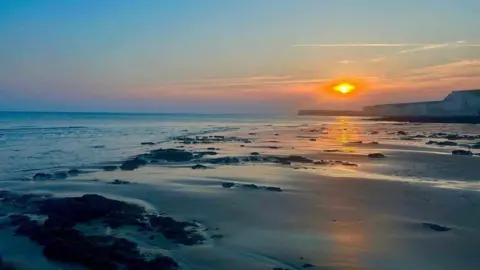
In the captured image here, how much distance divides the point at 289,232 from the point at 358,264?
84.4 inches

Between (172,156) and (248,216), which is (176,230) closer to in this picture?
(248,216)

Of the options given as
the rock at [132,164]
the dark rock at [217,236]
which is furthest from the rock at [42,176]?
the dark rock at [217,236]

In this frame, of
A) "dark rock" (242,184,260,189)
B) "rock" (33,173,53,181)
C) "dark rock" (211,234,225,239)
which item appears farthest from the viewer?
"rock" (33,173,53,181)

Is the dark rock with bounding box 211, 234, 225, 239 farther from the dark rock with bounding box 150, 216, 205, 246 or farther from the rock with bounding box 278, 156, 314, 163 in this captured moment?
the rock with bounding box 278, 156, 314, 163

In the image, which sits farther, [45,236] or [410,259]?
[45,236]

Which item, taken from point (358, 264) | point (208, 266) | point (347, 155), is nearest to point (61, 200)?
point (208, 266)

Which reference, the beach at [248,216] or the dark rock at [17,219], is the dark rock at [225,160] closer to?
the beach at [248,216]

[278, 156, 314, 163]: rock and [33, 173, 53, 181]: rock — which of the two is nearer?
[33, 173, 53, 181]: rock

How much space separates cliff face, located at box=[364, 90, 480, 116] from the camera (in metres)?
86.1

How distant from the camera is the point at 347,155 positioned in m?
26.5

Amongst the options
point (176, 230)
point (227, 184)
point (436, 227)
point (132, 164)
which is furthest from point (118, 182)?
point (436, 227)

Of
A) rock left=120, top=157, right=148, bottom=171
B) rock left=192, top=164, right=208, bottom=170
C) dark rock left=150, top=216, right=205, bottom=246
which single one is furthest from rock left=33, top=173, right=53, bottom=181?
dark rock left=150, top=216, right=205, bottom=246

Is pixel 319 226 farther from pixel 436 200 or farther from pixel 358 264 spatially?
pixel 436 200

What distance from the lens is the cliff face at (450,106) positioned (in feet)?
282
